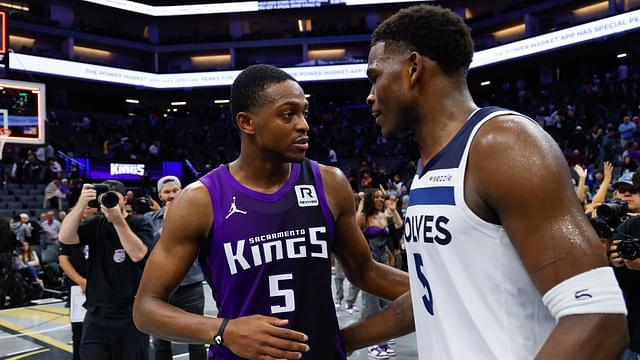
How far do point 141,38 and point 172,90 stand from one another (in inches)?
153

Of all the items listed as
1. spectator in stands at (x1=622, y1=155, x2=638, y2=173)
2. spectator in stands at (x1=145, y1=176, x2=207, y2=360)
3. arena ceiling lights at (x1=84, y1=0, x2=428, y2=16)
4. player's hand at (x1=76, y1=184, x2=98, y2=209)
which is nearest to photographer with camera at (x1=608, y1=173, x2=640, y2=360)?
spectator in stands at (x1=145, y1=176, x2=207, y2=360)

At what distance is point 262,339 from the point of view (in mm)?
1806

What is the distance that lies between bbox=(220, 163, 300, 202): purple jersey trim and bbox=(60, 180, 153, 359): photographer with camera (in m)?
2.13

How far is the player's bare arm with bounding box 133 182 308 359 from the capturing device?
1819mm

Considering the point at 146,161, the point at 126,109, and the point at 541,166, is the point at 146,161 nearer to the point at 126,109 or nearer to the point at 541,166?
the point at 126,109

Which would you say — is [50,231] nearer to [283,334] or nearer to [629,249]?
[629,249]

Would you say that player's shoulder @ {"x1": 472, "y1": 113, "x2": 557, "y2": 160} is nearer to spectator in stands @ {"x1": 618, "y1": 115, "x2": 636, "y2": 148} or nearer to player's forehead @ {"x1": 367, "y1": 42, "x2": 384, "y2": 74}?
player's forehead @ {"x1": 367, "y1": 42, "x2": 384, "y2": 74}

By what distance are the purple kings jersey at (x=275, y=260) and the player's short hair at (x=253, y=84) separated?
302 millimetres

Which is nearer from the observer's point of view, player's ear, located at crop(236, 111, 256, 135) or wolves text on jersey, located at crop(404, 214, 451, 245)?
wolves text on jersey, located at crop(404, 214, 451, 245)

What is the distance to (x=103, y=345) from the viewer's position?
410 cm

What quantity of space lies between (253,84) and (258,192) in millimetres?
400

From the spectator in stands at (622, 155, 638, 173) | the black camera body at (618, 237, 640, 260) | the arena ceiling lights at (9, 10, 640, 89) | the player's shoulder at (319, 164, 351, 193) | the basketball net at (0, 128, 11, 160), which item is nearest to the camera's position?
the player's shoulder at (319, 164, 351, 193)

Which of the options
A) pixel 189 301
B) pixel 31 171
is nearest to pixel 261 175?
pixel 189 301

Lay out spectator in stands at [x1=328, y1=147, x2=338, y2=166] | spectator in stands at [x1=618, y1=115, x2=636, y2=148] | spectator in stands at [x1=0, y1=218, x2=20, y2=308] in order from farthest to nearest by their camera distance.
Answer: spectator in stands at [x1=328, y1=147, x2=338, y2=166] < spectator in stands at [x1=618, y1=115, x2=636, y2=148] < spectator in stands at [x1=0, y1=218, x2=20, y2=308]
